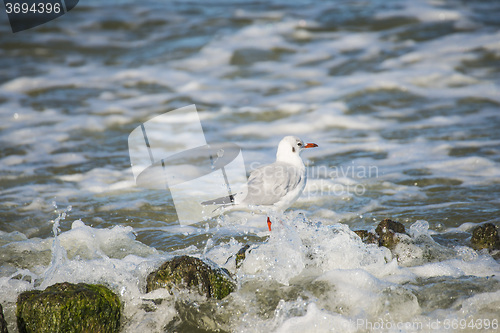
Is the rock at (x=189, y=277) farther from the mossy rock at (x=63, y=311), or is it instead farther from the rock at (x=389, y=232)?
the rock at (x=389, y=232)

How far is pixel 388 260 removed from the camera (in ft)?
11.7

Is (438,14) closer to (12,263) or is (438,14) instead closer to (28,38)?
(28,38)

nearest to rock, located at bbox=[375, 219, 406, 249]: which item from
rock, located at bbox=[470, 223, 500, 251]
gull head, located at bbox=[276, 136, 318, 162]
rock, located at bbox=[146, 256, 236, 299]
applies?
rock, located at bbox=[470, 223, 500, 251]

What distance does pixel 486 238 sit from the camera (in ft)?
12.3

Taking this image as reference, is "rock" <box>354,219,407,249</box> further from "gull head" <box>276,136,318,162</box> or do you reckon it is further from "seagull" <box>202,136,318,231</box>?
"gull head" <box>276,136,318,162</box>

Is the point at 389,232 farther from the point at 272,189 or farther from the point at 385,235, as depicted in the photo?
the point at 272,189

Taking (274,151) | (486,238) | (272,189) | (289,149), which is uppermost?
(289,149)

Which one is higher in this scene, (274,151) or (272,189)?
(272,189)

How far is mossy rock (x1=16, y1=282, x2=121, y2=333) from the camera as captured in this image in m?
2.74

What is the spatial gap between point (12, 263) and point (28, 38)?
435 inches

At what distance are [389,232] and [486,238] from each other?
73cm

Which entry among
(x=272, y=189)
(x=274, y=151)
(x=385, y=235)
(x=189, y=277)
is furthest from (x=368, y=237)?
(x=274, y=151)

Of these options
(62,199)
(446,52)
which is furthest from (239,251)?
(446,52)

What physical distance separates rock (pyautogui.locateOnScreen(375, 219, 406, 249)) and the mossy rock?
81.9 inches
